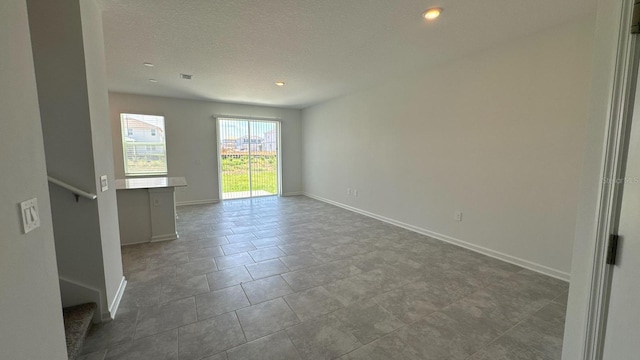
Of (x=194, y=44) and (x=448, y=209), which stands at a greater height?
(x=194, y=44)

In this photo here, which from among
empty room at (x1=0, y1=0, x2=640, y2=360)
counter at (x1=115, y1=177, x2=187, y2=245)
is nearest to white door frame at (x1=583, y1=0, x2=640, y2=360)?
empty room at (x1=0, y1=0, x2=640, y2=360)

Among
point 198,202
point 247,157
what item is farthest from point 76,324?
point 247,157

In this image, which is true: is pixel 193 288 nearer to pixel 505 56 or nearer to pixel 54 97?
pixel 54 97

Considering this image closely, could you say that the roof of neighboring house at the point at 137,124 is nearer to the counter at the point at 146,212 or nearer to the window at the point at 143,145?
the window at the point at 143,145

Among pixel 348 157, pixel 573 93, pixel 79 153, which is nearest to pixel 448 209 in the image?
pixel 573 93

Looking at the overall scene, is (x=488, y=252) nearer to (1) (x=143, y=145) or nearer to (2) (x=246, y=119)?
(2) (x=246, y=119)

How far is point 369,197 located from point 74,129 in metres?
4.30

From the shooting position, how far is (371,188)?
16.2 ft

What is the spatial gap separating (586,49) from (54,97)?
4.29 meters

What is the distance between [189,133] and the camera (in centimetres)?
604

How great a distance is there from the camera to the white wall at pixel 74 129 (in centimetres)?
163

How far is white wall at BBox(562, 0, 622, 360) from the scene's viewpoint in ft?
2.92

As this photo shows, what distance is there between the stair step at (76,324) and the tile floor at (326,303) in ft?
0.37

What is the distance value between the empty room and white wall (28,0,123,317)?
0.04 ft
